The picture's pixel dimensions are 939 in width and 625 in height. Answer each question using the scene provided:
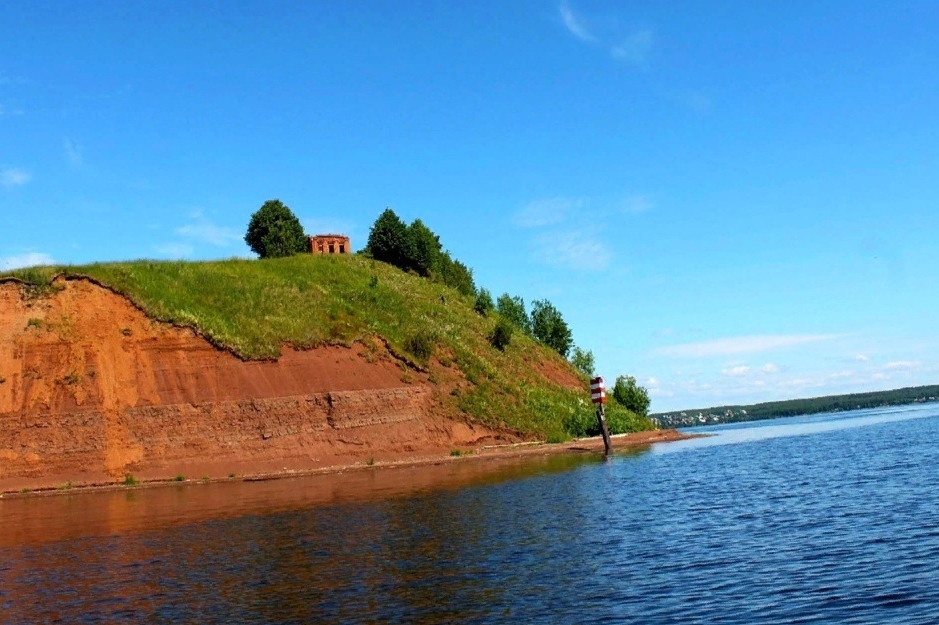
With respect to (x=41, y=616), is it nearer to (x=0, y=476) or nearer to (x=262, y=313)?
(x=0, y=476)

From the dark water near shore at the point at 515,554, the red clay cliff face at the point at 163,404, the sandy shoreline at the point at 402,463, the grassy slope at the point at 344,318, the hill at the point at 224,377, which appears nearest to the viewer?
the dark water near shore at the point at 515,554

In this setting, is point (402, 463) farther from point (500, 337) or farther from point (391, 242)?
point (391, 242)

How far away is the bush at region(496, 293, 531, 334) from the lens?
97.0m

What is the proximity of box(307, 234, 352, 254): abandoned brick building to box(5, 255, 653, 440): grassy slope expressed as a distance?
9268 mm

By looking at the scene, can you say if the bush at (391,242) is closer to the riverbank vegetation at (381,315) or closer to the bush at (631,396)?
the riverbank vegetation at (381,315)

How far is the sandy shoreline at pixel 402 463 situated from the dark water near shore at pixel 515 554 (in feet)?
35.0

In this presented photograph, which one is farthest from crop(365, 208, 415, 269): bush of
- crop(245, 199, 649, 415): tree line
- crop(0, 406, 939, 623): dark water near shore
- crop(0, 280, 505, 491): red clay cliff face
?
crop(0, 406, 939, 623): dark water near shore

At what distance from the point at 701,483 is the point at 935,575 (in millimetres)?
17185

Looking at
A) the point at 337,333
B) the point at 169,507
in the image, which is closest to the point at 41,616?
the point at 169,507

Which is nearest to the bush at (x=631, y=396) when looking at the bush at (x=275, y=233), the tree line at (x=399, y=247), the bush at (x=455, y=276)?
the tree line at (x=399, y=247)

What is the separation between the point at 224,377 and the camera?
2039 inches

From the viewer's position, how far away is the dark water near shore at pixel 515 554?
1352 cm

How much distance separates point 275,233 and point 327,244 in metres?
5.49

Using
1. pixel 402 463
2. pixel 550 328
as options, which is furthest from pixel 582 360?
pixel 402 463
